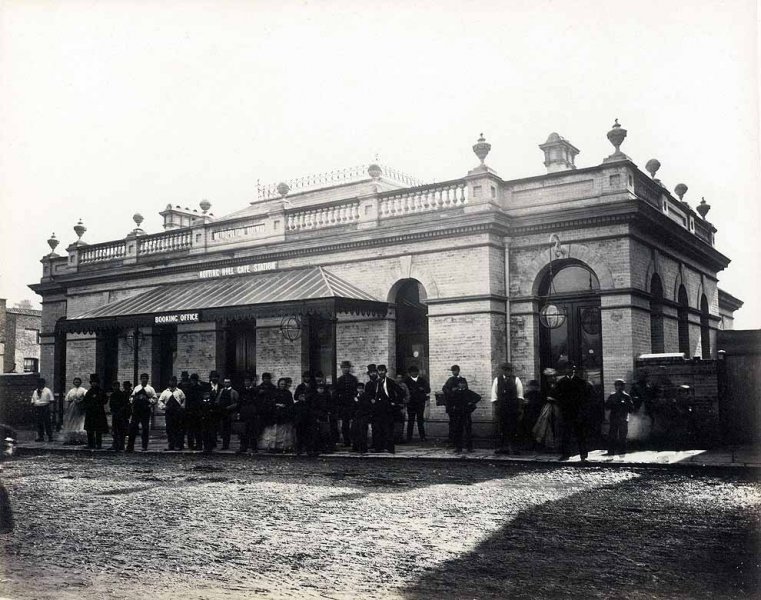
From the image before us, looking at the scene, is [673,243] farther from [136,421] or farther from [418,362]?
[136,421]

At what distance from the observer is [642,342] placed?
16578 mm

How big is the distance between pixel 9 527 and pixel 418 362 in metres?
12.1

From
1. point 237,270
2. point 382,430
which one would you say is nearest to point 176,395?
point 382,430

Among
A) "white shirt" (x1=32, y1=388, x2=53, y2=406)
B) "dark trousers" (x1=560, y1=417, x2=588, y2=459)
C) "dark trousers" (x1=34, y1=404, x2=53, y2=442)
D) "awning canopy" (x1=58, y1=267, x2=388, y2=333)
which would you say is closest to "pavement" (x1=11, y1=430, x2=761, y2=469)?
"dark trousers" (x1=560, y1=417, x2=588, y2=459)

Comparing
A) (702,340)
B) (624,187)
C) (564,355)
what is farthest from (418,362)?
(702,340)

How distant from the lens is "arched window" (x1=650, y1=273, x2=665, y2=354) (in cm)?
1820

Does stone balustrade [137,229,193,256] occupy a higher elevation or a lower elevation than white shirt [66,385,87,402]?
higher

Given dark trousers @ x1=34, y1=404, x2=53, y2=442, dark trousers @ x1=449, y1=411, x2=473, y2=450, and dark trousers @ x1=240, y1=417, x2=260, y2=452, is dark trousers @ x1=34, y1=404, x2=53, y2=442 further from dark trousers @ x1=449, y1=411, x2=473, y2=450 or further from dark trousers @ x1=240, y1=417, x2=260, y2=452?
dark trousers @ x1=449, y1=411, x2=473, y2=450

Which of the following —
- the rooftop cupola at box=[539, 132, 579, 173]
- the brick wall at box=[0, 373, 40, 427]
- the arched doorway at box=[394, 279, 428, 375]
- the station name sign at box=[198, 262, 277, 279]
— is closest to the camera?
the arched doorway at box=[394, 279, 428, 375]

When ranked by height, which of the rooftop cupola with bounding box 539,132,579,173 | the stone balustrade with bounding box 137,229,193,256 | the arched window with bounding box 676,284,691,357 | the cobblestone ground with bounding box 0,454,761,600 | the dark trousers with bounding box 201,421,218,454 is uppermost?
the rooftop cupola with bounding box 539,132,579,173

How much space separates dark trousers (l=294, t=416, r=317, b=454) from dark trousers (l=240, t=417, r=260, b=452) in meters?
0.94

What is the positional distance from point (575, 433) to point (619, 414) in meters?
1.19

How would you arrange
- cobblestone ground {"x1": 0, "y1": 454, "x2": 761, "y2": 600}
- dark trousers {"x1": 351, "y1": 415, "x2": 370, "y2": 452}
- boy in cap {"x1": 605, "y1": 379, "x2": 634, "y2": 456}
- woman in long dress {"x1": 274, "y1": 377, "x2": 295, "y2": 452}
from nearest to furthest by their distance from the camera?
cobblestone ground {"x1": 0, "y1": 454, "x2": 761, "y2": 600}
boy in cap {"x1": 605, "y1": 379, "x2": 634, "y2": 456}
dark trousers {"x1": 351, "y1": 415, "x2": 370, "y2": 452}
woman in long dress {"x1": 274, "y1": 377, "x2": 295, "y2": 452}

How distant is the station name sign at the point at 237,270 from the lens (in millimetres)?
20969
